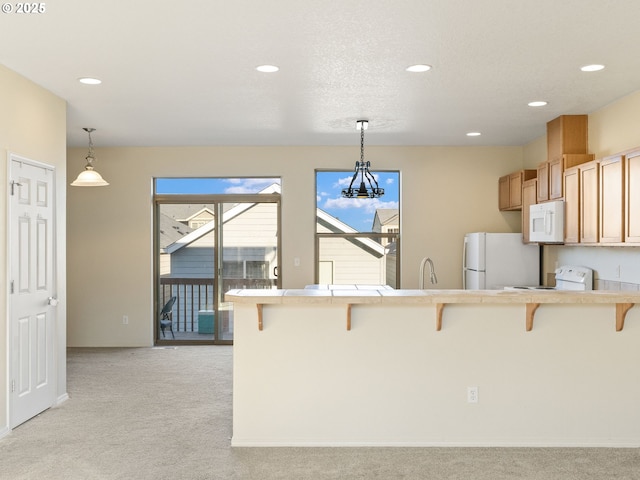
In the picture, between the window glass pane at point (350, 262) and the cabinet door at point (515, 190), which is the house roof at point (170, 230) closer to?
the window glass pane at point (350, 262)

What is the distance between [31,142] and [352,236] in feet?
14.1

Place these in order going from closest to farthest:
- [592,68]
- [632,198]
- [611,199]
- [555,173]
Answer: [592,68]
[632,198]
[611,199]
[555,173]

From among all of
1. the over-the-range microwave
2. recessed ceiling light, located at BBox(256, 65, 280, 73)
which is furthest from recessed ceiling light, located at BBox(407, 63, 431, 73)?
the over-the-range microwave

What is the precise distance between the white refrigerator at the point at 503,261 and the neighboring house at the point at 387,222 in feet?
3.68

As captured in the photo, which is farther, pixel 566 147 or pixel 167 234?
pixel 167 234

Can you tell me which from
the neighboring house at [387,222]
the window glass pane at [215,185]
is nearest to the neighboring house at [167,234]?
the window glass pane at [215,185]

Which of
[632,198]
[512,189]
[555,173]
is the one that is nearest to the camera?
[632,198]

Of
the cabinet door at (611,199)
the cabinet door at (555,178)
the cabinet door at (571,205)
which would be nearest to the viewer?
the cabinet door at (611,199)

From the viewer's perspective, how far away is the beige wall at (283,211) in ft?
26.1

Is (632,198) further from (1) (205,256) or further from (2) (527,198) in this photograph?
(1) (205,256)

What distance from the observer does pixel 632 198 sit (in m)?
4.73

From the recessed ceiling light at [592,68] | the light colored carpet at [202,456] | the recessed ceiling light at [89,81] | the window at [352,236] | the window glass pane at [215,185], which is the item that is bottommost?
the light colored carpet at [202,456]

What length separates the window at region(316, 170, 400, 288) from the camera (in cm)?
809

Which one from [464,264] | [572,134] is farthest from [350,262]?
[572,134]
